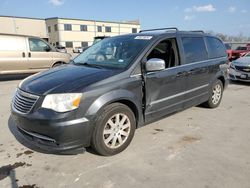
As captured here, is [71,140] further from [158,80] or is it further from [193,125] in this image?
[193,125]

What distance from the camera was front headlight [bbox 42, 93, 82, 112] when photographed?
3.04 meters

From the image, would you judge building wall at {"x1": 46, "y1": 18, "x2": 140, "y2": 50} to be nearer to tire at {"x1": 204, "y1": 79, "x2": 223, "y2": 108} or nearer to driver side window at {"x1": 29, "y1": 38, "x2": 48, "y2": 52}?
driver side window at {"x1": 29, "y1": 38, "x2": 48, "y2": 52}

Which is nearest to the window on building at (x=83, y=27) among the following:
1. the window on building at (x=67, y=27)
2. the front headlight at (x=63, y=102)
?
the window on building at (x=67, y=27)


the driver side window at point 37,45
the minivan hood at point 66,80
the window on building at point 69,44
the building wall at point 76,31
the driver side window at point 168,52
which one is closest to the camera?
the minivan hood at point 66,80

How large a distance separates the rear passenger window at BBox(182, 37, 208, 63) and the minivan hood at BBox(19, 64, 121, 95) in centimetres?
180

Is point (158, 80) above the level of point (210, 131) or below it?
above

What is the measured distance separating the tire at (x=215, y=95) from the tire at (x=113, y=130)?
8.81ft

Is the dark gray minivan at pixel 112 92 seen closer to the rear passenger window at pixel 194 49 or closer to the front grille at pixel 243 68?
the rear passenger window at pixel 194 49

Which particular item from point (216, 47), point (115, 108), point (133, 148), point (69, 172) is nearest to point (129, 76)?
point (115, 108)

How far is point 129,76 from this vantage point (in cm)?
361

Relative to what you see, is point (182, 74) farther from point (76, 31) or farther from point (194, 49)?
point (76, 31)

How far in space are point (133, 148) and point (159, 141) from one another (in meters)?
0.51

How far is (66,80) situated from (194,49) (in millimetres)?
2809

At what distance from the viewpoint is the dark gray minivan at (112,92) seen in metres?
3.08
